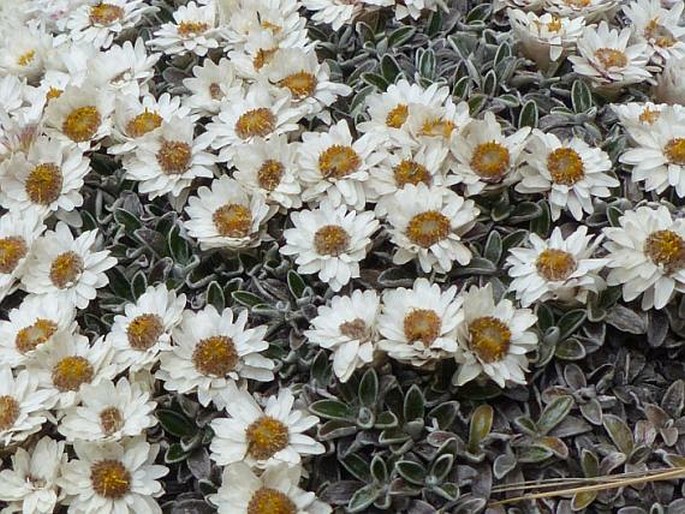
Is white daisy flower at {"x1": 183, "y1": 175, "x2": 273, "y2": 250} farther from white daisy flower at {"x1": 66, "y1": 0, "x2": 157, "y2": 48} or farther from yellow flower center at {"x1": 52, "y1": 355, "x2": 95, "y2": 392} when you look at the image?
white daisy flower at {"x1": 66, "y1": 0, "x2": 157, "y2": 48}

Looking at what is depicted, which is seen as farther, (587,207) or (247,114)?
(247,114)

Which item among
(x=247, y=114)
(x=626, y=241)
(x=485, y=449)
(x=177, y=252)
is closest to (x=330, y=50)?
(x=247, y=114)

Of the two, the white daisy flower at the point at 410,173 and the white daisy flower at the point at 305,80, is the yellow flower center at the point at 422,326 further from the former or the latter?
the white daisy flower at the point at 305,80

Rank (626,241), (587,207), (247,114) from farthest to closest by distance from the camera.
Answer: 1. (247,114)
2. (587,207)
3. (626,241)

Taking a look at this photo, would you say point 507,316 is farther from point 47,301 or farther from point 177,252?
point 47,301

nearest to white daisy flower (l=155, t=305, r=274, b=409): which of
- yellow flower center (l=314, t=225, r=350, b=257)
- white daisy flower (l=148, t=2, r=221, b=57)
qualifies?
yellow flower center (l=314, t=225, r=350, b=257)

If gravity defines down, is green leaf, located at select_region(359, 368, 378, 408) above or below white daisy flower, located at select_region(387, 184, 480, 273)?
below

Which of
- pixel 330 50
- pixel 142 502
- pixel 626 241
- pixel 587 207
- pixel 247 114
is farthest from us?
pixel 330 50
